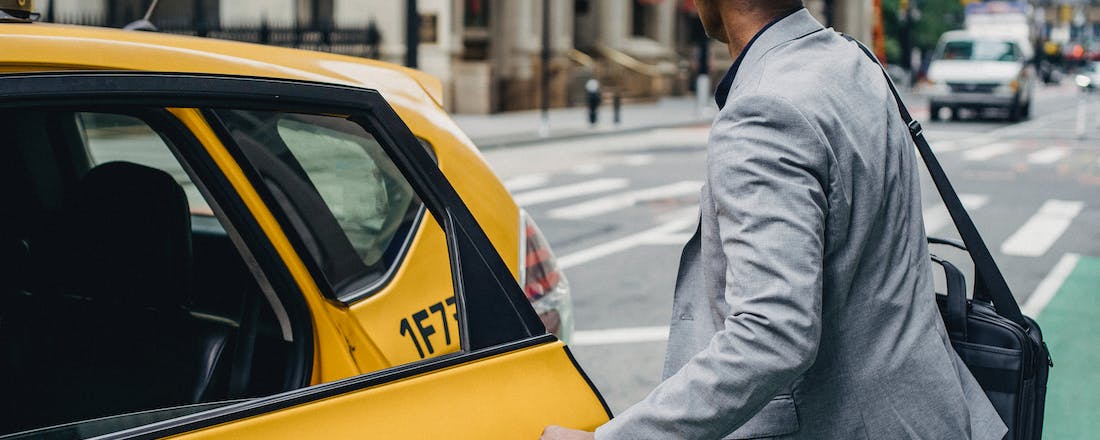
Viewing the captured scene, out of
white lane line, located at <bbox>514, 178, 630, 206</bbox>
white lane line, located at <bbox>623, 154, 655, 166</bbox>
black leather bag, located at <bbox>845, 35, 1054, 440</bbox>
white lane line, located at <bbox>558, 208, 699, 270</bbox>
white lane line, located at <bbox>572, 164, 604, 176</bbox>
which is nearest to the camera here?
black leather bag, located at <bbox>845, 35, 1054, 440</bbox>

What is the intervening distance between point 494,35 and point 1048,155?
16891mm

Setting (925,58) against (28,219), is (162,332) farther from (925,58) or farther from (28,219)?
(925,58)

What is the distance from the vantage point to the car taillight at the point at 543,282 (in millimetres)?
3209

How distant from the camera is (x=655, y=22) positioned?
45.5m

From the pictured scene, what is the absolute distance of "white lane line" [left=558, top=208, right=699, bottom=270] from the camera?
10.1 m

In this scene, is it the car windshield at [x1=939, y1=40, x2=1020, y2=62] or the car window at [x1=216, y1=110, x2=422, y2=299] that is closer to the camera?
the car window at [x1=216, y1=110, x2=422, y2=299]

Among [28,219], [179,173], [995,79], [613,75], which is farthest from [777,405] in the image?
[613,75]

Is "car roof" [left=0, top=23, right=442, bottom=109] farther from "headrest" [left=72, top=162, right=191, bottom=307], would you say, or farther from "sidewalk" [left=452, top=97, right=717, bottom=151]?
"sidewalk" [left=452, top=97, right=717, bottom=151]

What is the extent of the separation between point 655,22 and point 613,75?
586cm

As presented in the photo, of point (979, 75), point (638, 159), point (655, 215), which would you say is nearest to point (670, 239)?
point (655, 215)

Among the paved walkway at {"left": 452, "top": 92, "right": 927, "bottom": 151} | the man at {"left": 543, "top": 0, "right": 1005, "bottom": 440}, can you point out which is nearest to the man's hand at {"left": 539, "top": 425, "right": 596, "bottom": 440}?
the man at {"left": 543, "top": 0, "right": 1005, "bottom": 440}

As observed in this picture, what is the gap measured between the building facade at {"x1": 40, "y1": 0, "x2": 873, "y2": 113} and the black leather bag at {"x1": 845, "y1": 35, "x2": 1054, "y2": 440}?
925 inches

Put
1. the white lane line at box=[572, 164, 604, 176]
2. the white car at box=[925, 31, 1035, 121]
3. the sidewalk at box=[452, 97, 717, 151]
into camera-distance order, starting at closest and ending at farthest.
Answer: the white lane line at box=[572, 164, 604, 176] → the sidewalk at box=[452, 97, 717, 151] → the white car at box=[925, 31, 1035, 121]

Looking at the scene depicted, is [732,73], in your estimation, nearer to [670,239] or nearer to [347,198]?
[347,198]
